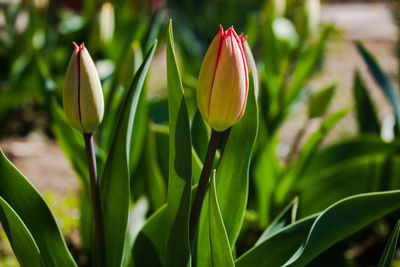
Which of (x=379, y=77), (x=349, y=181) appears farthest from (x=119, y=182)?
→ (x=379, y=77)

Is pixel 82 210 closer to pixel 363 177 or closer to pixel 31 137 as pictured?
pixel 363 177

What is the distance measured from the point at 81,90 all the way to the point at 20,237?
0.22m

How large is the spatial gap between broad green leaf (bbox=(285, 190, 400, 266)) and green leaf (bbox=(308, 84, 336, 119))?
0.70 metres

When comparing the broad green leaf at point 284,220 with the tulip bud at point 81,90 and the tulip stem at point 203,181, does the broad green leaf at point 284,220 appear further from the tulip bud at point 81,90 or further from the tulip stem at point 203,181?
the tulip bud at point 81,90

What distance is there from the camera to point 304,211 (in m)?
1.27

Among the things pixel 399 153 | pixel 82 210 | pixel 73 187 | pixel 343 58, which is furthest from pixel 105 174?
pixel 343 58

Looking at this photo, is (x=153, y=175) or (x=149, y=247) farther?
(x=153, y=175)

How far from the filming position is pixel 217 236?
0.64 metres

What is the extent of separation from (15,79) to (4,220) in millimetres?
1467

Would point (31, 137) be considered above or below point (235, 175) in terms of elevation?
below

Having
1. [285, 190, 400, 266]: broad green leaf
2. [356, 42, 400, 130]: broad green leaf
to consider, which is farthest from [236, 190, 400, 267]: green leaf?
[356, 42, 400, 130]: broad green leaf

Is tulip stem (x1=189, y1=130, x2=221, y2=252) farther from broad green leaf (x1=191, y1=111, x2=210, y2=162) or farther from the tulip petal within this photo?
broad green leaf (x1=191, y1=111, x2=210, y2=162)

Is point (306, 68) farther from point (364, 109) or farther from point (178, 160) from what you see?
point (178, 160)

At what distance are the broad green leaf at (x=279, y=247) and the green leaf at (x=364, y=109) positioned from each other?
0.84 meters
